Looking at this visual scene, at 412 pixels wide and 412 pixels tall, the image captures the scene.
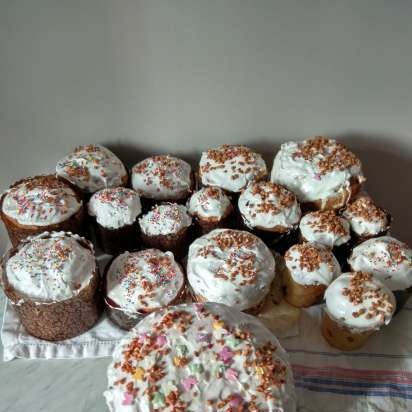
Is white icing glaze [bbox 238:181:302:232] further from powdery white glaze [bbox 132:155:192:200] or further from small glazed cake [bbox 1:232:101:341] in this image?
small glazed cake [bbox 1:232:101:341]

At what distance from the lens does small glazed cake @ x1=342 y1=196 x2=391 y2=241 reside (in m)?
1.21

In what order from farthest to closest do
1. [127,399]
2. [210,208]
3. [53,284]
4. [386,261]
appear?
[210,208], [386,261], [53,284], [127,399]

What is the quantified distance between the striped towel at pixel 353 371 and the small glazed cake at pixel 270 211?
24 centimetres

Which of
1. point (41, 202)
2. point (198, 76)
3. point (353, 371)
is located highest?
point (198, 76)

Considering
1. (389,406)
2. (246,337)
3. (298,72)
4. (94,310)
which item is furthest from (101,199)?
(389,406)

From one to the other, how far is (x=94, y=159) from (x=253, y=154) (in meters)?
0.48

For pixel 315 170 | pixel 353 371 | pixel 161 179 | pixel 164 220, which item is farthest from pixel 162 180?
pixel 353 371

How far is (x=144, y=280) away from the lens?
1.07 metres

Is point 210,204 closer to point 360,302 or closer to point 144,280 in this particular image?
point 144,280

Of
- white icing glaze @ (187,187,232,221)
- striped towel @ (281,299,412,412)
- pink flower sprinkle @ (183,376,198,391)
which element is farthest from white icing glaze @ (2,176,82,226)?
striped towel @ (281,299,412,412)

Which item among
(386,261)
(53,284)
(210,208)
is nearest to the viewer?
(53,284)

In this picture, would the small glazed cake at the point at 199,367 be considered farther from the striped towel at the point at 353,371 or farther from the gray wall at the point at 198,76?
the gray wall at the point at 198,76

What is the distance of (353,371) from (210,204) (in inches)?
21.9

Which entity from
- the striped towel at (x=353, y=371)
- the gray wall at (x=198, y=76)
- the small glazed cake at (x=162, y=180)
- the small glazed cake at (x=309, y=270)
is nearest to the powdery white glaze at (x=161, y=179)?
the small glazed cake at (x=162, y=180)
